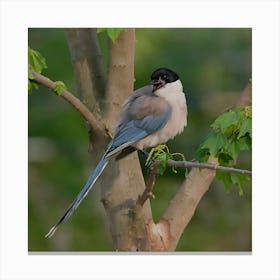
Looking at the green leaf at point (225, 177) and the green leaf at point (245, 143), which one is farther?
the green leaf at point (225, 177)

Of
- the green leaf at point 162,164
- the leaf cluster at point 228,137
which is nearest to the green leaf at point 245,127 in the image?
the leaf cluster at point 228,137

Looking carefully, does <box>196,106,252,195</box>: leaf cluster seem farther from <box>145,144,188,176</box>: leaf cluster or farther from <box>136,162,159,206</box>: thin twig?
<box>136,162,159,206</box>: thin twig

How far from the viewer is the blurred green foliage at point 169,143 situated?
→ 22.7 ft

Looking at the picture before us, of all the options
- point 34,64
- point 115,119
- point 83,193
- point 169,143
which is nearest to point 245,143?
point 169,143

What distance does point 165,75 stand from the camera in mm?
6898

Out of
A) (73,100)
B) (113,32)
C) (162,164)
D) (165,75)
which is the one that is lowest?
(162,164)

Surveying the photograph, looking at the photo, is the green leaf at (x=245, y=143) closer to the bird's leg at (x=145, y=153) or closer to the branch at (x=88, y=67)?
the bird's leg at (x=145, y=153)

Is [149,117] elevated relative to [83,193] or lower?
elevated

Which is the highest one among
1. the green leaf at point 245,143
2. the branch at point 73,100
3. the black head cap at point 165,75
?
the black head cap at point 165,75

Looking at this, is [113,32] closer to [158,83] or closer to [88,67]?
[88,67]

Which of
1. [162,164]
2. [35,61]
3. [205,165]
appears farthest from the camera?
[35,61]
